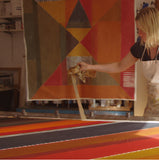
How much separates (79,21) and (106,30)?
39cm

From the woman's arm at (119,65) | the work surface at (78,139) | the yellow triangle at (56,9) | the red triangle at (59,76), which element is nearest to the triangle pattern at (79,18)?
the yellow triangle at (56,9)

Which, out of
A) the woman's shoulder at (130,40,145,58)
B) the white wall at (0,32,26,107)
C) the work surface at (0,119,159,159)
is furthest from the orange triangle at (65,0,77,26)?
the work surface at (0,119,159,159)

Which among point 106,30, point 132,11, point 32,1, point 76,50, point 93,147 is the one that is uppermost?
point 32,1

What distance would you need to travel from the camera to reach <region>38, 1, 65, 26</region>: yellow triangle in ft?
8.41

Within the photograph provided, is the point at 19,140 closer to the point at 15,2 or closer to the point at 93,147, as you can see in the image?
the point at 93,147

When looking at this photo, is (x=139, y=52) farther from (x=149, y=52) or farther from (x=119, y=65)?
(x=119, y=65)

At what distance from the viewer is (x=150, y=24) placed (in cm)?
114

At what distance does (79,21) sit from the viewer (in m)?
2.55

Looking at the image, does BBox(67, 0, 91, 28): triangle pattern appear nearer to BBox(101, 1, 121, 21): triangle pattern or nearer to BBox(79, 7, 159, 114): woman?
BBox(101, 1, 121, 21): triangle pattern

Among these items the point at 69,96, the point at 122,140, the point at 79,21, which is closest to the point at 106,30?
the point at 79,21

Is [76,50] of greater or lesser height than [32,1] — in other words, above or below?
below

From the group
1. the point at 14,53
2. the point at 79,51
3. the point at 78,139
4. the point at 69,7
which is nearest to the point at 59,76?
the point at 79,51

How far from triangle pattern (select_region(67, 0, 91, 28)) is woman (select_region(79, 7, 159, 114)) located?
1.25 meters

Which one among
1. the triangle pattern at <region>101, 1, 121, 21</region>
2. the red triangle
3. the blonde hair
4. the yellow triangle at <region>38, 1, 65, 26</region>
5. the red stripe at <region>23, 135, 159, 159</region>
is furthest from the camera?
the red triangle
